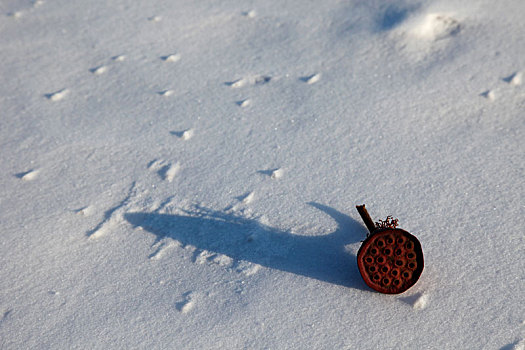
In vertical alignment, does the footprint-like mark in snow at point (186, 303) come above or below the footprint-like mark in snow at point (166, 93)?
below

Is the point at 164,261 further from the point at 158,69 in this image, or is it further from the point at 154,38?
the point at 154,38

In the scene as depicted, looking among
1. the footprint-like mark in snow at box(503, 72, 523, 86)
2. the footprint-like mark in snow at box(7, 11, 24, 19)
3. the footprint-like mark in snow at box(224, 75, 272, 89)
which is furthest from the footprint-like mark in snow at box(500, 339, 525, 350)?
the footprint-like mark in snow at box(7, 11, 24, 19)

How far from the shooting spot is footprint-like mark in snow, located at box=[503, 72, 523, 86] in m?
2.04

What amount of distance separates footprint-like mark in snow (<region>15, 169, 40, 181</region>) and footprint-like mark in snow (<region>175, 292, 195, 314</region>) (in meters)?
0.87

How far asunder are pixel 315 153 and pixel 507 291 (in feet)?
2.71

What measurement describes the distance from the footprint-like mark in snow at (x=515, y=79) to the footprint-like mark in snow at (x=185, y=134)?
1.38 metres

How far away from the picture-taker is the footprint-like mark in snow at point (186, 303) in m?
1.42

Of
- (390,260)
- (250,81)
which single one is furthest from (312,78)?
(390,260)

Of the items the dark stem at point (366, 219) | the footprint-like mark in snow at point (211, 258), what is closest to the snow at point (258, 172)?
the footprint-like mark in snow at point (211, 258)

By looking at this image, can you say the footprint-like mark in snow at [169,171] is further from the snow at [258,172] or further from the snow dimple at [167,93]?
the snow dimple at [167,93]

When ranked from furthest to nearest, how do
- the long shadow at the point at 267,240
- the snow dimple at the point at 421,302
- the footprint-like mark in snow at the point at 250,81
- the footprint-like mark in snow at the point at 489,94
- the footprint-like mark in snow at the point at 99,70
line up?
the footprint-like mark in snow at the point at 99,70, the footprint-like mark in snow at the point at 250,81, the footprint-like mark in snow at the point at 489,94, the long shadow at the point at 267,240, the snow dimple at the point at 421,302

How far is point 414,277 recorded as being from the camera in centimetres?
136

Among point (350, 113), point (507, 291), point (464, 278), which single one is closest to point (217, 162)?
point (350, 113)

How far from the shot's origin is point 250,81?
223 centimetres
